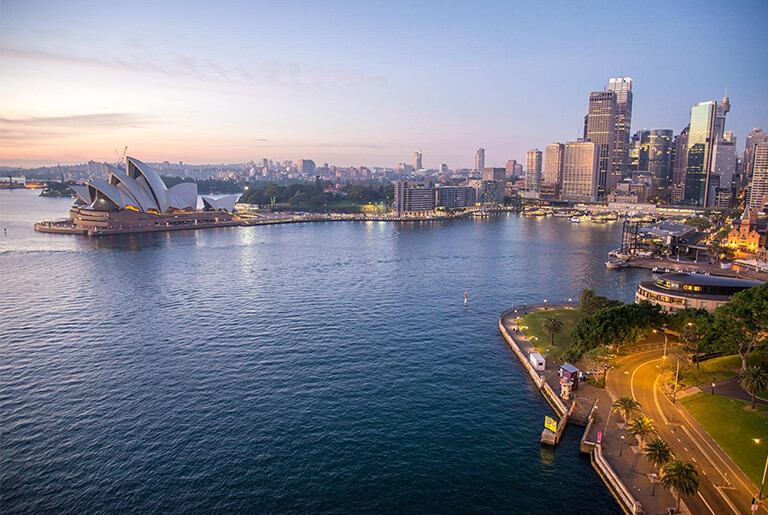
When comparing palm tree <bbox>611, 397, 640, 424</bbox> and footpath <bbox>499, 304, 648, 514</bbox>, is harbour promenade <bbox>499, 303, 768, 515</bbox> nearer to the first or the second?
footpath <bbox>499, 304, 648, 514</bbox>

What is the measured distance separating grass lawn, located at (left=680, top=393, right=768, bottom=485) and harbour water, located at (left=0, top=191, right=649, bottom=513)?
6.83 metres

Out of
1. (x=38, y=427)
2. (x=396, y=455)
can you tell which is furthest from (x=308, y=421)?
(x=38, y=427)

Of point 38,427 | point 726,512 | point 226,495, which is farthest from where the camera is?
point 38,427

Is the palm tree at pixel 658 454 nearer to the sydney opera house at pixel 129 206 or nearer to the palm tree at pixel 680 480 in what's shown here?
the palm tree at pixel 680 480

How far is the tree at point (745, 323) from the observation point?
31.0 metres

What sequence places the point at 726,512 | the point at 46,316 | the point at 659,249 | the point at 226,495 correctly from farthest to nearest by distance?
the point at 659,249
the point at 46,316
the point at 226,495
the point at 726,512

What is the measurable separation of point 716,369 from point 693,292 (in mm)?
13204

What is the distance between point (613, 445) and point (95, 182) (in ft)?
374

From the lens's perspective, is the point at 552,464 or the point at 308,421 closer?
the point at 552,464

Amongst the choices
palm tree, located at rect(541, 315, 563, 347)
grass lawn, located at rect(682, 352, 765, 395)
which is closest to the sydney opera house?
palm tree, located at rect(541, 315, 563, 347)

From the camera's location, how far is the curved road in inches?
790

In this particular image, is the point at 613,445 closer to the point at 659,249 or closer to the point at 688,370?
the point at 688,370

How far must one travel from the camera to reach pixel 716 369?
3247cm

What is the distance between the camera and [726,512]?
64.2 feet
